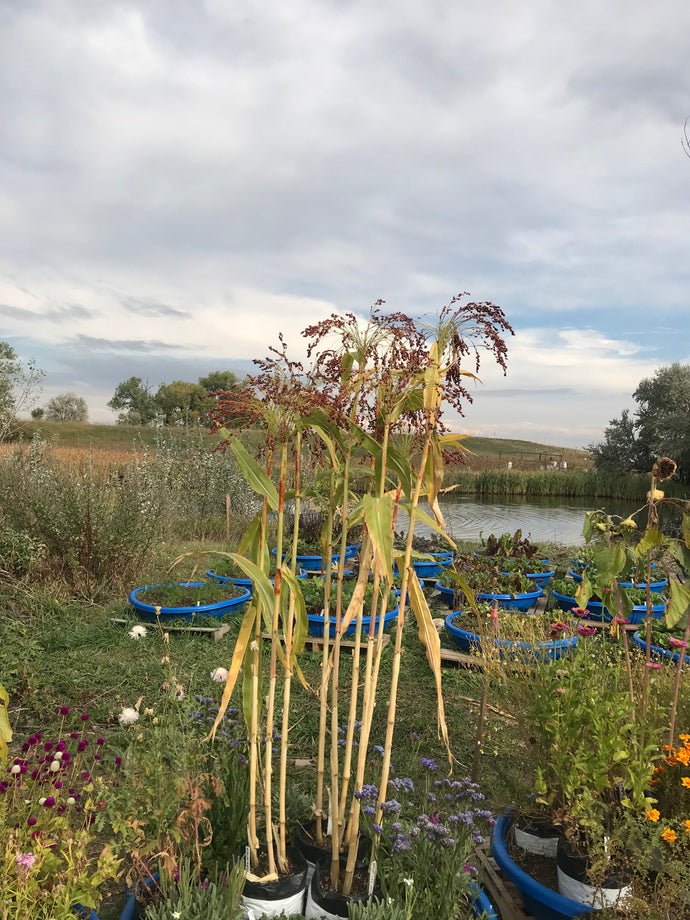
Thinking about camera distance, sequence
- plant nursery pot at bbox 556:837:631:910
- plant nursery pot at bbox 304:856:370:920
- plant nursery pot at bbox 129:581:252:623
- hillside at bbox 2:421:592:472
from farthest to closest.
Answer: hillside at bbox 2:421:592:472 < plant nursery pot at bbox 129:581:252:623 < plant nursery pot at bbox 556:837:631:910 < plant nursery pot at bbox 304:856:370:920

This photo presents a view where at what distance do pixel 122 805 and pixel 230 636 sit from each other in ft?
10.7

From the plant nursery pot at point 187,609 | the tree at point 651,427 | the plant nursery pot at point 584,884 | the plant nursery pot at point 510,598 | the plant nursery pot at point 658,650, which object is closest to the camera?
the plant nursery pot at point 584,884

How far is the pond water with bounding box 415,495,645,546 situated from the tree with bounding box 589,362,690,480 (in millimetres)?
2781

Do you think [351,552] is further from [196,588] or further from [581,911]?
[581,911]

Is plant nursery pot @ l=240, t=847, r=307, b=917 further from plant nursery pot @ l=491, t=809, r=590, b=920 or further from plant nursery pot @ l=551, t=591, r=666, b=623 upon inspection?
plant nursery pot @ l=551, t=591, r=666, b=623

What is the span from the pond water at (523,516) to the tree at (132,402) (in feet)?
74.8

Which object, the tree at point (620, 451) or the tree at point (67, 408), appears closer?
the tree at point (620, 451)

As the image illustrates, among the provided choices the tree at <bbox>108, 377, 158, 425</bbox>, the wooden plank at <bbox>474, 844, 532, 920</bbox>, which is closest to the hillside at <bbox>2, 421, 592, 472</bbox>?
the tree at <bbox>108, 377, 158, 425</bbox>

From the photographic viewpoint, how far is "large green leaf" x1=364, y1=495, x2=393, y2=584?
1482 mm

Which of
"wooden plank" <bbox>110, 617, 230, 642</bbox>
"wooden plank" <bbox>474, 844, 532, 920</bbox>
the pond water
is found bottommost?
the pond water

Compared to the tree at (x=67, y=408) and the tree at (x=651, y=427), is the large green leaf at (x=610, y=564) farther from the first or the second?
the tree at (x=67, y=408)

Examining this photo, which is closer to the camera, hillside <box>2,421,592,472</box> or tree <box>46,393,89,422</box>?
hillside <box>2,421,592,472</box>

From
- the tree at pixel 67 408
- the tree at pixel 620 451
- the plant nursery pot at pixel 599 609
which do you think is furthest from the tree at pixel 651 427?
the tree at pixel 67 408

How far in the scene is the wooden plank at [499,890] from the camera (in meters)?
1.97
